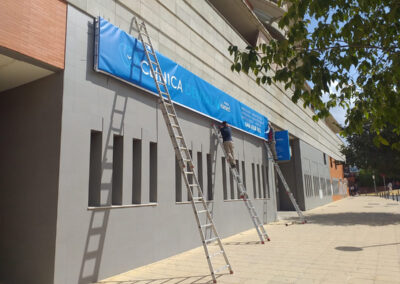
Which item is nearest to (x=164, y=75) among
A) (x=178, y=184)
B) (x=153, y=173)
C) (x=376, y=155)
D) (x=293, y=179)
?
(x=153, y=173)

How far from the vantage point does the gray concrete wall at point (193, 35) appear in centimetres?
768

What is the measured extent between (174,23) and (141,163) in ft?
16.2

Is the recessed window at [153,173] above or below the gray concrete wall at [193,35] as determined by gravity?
below

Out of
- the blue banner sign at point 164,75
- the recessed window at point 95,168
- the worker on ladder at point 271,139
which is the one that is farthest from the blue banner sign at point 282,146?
the recessed window at point 95,168

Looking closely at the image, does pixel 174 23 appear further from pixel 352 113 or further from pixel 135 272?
pixel 135 272

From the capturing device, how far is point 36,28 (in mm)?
5559

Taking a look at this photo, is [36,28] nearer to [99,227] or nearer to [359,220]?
[99,227]

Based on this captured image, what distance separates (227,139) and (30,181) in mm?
7172

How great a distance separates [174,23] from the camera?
9695 millimetres

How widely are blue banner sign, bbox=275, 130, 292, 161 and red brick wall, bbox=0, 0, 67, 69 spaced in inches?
555

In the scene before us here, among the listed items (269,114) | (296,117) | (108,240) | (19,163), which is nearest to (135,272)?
(108,240)

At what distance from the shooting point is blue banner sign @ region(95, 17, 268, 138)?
22.2ft

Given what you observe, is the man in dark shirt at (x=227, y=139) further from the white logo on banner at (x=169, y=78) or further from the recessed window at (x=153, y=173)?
the recessed window at (x=153, y=173)

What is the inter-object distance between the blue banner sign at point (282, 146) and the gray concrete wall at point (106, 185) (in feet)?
32.4
